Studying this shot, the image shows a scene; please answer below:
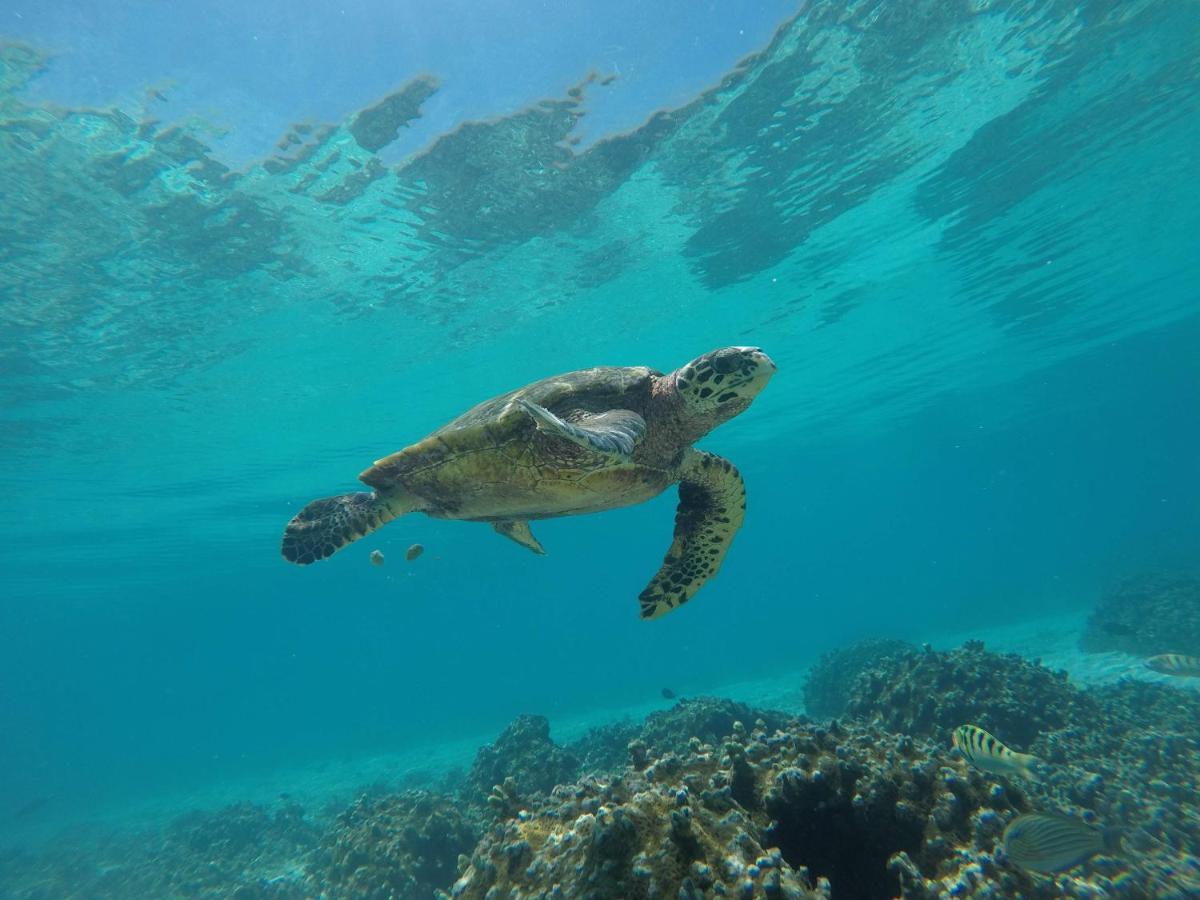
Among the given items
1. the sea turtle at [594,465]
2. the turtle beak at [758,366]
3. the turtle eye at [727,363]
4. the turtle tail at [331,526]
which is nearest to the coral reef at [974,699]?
the sea turtle at [594,465]

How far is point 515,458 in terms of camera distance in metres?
5.59

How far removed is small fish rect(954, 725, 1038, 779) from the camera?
20.2 feet

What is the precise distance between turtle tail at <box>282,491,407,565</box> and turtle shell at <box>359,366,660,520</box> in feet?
2.25

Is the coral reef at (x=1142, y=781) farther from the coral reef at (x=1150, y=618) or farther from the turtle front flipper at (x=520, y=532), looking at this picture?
the coral reef at (x=1150, y=618)

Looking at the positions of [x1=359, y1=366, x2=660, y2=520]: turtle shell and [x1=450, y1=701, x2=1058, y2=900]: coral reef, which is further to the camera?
[x1=359, y1=366, x2=660, y2=520]: turtle shell

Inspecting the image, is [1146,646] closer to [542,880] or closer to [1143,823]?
[1143,823]

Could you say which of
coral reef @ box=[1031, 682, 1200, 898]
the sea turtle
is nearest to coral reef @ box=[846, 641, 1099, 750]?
coral reef @ box=[1031, 682, 1200, 898]

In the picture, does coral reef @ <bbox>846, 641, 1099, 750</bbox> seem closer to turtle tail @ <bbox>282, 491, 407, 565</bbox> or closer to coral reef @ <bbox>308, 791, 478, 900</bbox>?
coral reef @ <bbox>308, 791, 478, 900</bbox>

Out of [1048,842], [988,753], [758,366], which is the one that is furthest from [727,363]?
[988,753]

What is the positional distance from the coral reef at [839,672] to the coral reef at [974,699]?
4.32 m

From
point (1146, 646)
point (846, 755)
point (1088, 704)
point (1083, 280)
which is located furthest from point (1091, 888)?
point (1083, 280)

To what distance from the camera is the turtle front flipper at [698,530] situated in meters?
6.62

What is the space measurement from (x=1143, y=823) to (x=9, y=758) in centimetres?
12417

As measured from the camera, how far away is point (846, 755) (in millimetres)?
4000
